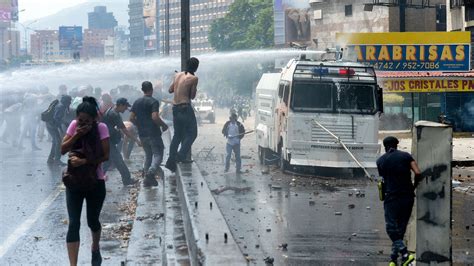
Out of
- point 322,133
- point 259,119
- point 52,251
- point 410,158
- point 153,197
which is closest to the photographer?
point 410,158

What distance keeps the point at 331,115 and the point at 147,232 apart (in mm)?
10119

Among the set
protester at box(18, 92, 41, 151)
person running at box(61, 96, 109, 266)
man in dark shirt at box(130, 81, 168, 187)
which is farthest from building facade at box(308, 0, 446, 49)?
person running at box(61, 96, 109, 266)

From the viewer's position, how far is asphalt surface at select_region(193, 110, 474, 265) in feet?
34.6

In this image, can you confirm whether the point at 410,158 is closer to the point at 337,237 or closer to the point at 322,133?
the point at 337,237

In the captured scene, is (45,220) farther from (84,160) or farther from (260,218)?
(84,160)

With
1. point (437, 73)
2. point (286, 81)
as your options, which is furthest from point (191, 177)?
point (437, 73)

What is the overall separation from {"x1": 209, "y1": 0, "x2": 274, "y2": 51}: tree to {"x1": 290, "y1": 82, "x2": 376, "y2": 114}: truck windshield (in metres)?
80.8

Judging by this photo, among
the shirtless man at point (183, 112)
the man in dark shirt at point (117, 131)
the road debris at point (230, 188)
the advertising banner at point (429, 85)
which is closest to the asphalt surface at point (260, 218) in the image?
the road debris at point (230, 188)

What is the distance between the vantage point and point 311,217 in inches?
550

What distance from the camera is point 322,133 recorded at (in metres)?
20.6

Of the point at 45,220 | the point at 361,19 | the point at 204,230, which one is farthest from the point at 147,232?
the point at 361,19

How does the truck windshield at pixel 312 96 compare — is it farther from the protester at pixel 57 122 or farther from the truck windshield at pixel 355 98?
the protester at pixel 57 122

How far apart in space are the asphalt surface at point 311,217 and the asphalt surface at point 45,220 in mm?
1488

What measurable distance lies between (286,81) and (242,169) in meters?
2.94
